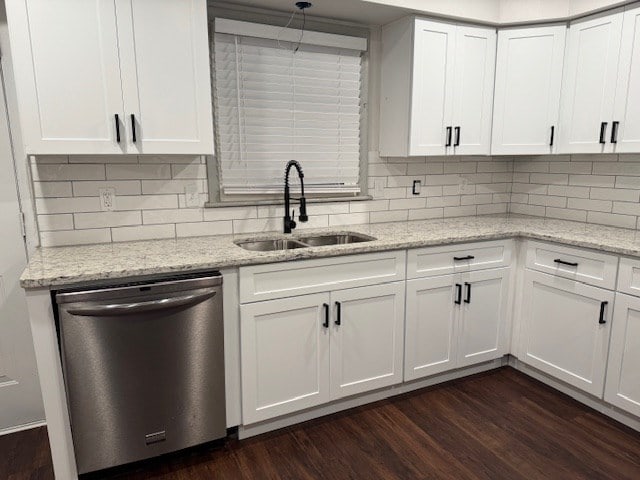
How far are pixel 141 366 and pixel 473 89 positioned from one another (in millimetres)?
2537

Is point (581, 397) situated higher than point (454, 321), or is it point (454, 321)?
point (454, 321)

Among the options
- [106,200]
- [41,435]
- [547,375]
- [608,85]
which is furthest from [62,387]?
[608,85]

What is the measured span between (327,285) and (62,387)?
124cm

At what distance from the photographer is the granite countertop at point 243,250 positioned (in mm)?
1826

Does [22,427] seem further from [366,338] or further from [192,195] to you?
[366,338]

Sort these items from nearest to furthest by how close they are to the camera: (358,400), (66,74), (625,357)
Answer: (66,74) → (625,357) → (358,400)

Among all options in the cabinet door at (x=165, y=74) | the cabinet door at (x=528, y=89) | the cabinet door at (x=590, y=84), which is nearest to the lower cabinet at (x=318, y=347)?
the cabinet door at (x=165, y=74)

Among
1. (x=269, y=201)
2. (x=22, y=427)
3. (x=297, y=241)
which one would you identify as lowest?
(x=22, y=427)

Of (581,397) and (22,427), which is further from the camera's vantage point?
(581,397)

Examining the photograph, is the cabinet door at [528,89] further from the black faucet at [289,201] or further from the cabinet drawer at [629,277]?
the black faucet at [289,201]

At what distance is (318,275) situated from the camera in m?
2.26

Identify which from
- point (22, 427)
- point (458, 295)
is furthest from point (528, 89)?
point (22, 427)

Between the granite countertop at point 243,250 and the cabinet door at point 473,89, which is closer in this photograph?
the granite countertop at point 243,250

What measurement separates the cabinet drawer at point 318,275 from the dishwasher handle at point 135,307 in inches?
9.2
